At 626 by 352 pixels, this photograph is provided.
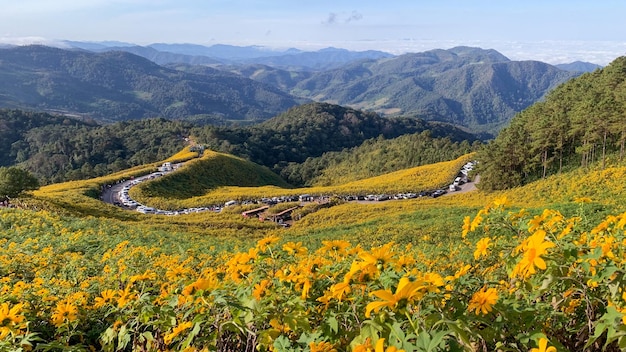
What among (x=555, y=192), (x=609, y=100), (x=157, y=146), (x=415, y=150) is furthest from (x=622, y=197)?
(x=157, y=146)

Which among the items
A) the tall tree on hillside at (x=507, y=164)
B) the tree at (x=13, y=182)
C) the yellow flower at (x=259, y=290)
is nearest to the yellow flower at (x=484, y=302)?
the yellow flower at (x=259, y=290)

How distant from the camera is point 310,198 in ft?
126

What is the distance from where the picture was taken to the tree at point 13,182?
2523cm

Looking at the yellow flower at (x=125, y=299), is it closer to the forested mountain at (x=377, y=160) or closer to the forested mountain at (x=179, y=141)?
the forested mountain at (x=377, y=160)

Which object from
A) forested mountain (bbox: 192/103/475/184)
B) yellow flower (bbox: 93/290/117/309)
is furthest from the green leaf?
forested mountain (bbox: 192/103/475/184)

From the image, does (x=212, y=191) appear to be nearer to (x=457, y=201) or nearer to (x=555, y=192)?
(x=457, y=201)

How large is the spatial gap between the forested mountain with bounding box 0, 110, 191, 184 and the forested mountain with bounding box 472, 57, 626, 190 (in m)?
64.6

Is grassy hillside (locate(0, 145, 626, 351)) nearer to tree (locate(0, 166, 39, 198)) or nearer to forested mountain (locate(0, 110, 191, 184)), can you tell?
tree (locate(0, 166, 39, 198))

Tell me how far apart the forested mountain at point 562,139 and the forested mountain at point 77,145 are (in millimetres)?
64578

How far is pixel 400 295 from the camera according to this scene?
157cm

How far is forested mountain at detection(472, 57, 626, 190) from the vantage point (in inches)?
1067

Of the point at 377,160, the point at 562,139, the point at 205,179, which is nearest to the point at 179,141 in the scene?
the point at 377,160

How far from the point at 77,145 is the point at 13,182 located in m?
82.0

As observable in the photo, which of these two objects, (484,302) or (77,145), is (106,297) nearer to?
(484,302)
